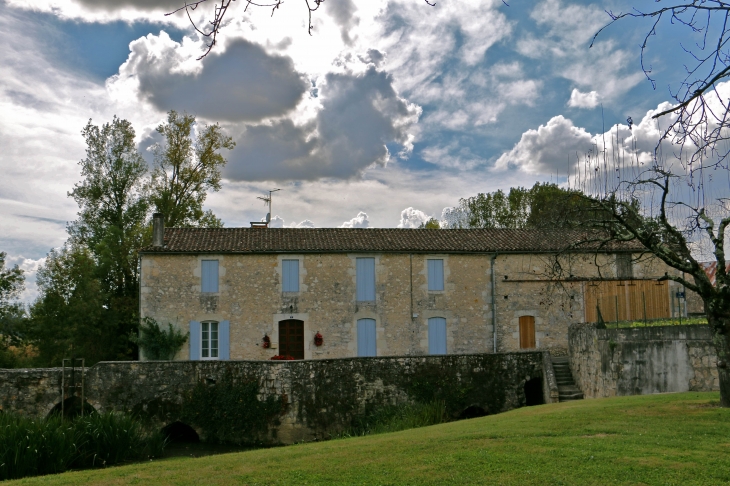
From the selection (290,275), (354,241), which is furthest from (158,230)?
(354,241)

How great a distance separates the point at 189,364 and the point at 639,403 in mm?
12012

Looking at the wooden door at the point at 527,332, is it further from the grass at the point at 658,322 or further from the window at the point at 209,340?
the window at the point at 209,340

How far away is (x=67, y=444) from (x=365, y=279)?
12.4 metres

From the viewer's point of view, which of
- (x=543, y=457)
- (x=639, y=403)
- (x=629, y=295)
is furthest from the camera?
(x=629, y=295)

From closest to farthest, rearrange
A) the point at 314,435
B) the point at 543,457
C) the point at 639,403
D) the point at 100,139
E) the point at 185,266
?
the point at 543,457 < the point at 639,403 < the point at 314,435 < the point at 185,266 < the point at 100,139

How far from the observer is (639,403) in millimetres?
12531

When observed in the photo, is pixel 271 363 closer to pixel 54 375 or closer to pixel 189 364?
pixel 189 364

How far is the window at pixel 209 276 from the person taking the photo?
23250mm

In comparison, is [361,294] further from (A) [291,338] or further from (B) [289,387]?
(B) [289,387]

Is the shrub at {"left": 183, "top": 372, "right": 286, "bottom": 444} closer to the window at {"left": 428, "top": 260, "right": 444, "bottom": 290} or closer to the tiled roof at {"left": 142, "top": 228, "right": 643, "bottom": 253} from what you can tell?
the tiled roof at {"left": 142, "top": 228, "right": 643, "bottom": 253}

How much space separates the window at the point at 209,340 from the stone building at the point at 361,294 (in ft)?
0.12

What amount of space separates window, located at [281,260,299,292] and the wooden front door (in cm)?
122

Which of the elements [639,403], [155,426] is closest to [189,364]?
[155,426]

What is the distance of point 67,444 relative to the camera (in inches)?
543
